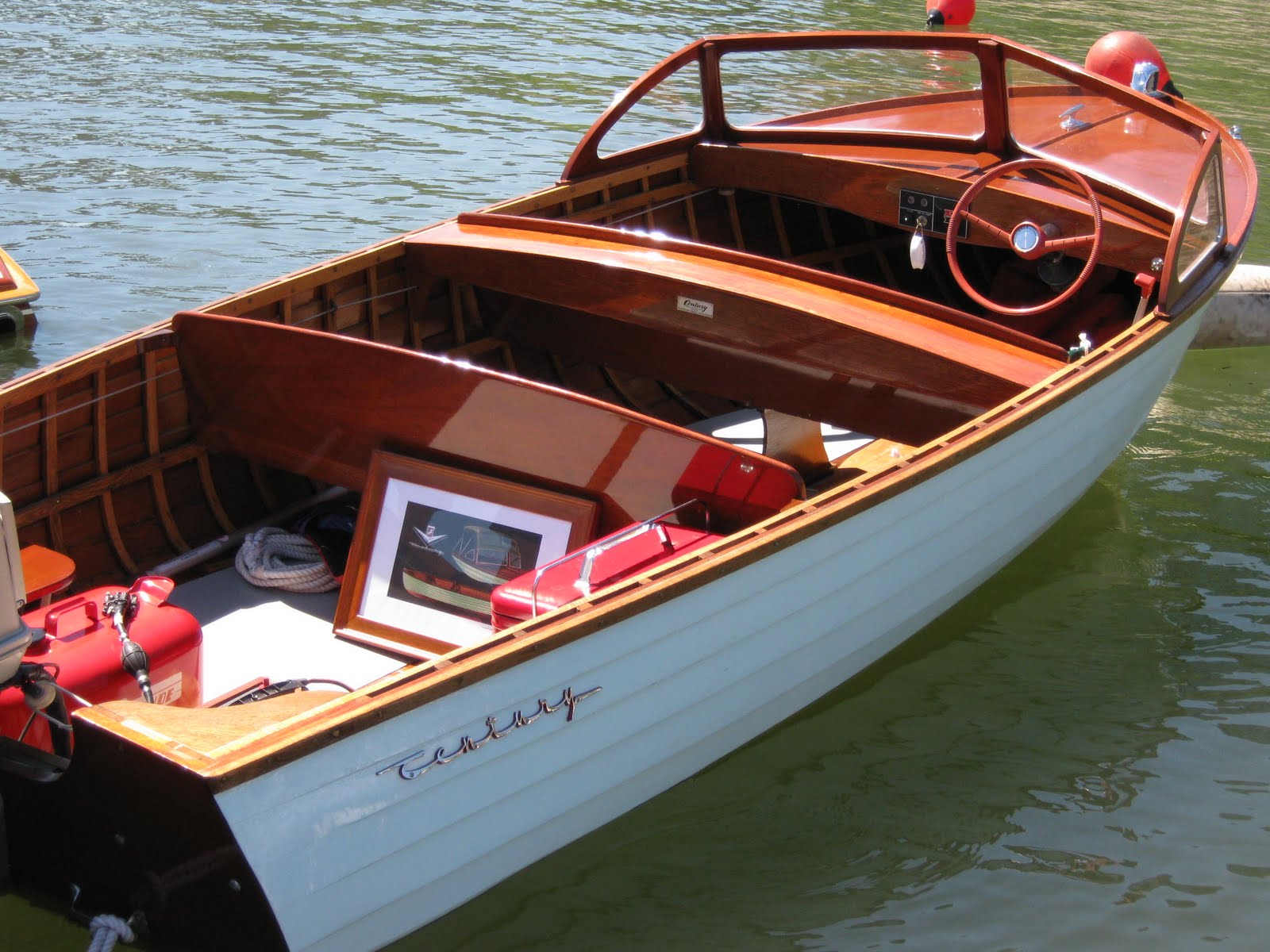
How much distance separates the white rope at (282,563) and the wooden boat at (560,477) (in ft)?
0.19

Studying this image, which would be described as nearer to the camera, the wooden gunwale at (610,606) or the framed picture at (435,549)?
the wooden gunwale at (610,606)

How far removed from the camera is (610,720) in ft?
11.2

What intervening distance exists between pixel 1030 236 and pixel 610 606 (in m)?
2.78

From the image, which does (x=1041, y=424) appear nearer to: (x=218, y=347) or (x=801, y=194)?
(x=801, y=194)

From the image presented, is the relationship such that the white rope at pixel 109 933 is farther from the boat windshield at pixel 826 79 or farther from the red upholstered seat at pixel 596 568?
the boat windshield at pixel 826 79

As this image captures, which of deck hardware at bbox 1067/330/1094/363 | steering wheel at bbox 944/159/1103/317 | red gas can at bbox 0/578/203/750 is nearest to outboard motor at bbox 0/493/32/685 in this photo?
red gas can at bbox 0/578/203/750

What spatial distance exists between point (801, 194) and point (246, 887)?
14.3 feet

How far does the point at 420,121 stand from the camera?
11.9 meters

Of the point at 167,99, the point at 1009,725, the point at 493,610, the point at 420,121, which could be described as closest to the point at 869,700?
the point at 1009,725

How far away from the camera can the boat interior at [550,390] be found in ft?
13.0

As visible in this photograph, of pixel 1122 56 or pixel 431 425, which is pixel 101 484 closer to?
pixel 431 425

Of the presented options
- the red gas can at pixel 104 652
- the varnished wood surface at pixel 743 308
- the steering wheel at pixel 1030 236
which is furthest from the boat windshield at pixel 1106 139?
the red gas can at pixel 104 652

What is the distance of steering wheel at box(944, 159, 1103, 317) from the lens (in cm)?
495

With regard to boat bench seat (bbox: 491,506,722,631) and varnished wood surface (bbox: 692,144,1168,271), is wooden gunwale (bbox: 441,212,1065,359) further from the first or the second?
boat bench seat (bbox: 491,506,722,631)
